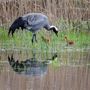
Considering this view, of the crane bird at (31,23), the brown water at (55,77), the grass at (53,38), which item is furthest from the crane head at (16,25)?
the brown water at (55,77)

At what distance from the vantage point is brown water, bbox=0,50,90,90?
7.46 m

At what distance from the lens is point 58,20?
14.4 m

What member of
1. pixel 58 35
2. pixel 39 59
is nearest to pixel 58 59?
pixel 39 59

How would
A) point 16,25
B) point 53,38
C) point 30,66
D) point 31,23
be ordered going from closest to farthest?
point 30,66, point 31,23, point 16,25, point 53,38

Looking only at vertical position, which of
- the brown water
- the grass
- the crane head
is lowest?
the brown water

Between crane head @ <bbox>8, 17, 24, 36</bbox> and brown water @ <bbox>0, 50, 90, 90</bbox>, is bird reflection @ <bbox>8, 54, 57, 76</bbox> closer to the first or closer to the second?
brown water @ <bbox>0, 50, 90, 90</bbox>

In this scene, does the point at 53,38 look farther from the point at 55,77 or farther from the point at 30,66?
the point at 55,77

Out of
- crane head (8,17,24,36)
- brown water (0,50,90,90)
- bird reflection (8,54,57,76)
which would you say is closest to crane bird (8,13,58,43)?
crane head (8,17,24,36)

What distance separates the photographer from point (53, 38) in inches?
538

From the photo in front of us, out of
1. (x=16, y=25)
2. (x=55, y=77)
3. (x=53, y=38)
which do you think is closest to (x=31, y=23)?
(x=16, y=25)

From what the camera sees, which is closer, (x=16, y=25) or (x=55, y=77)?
(x=55, y=77)

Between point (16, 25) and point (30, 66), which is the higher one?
point (16, 25)

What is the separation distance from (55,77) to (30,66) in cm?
121

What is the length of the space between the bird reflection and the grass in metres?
1.88
